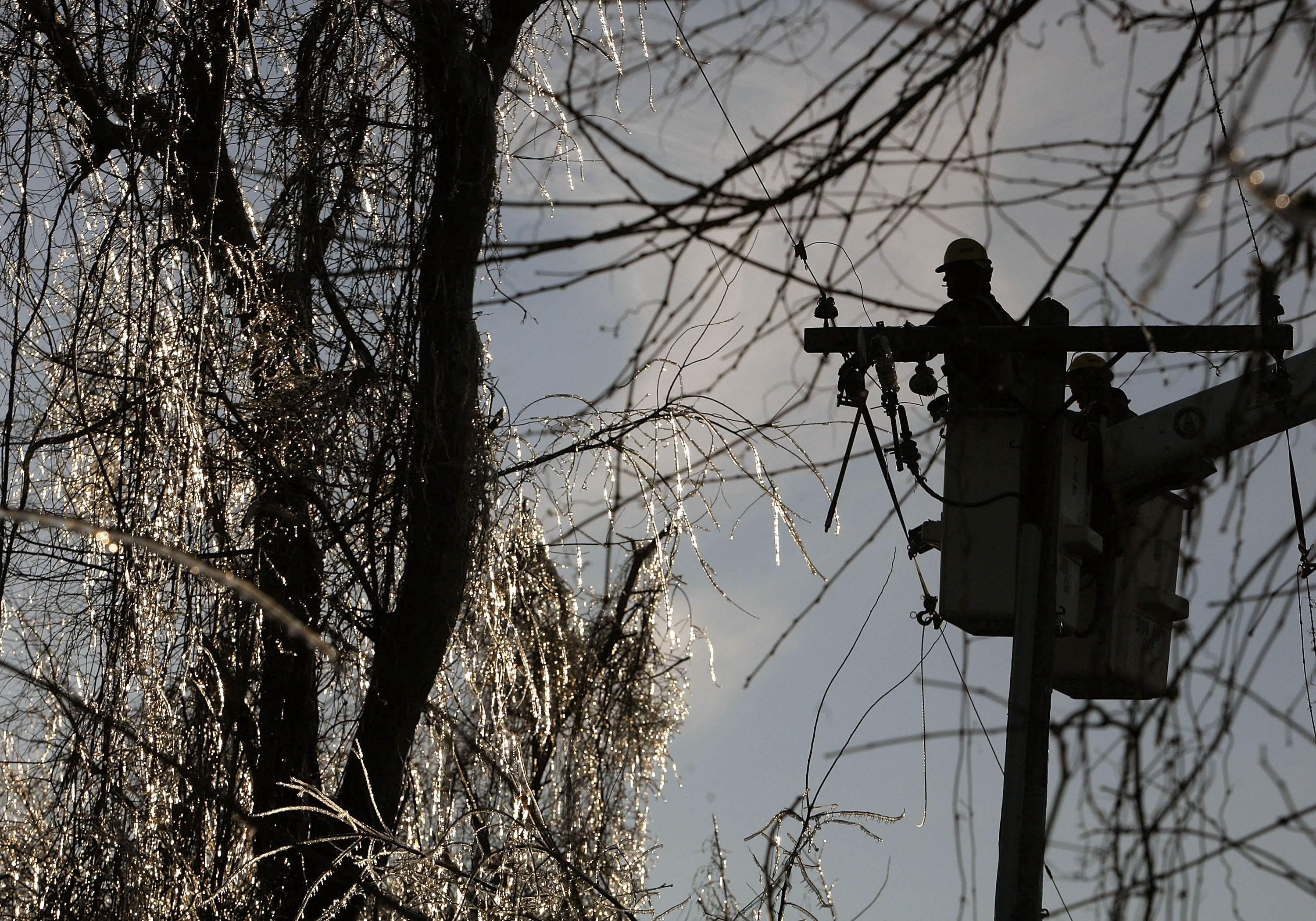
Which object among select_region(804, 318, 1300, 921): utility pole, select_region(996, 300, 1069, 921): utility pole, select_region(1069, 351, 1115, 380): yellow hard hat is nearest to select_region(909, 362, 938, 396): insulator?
select_region(804, 318, 1300, 921): utility pole

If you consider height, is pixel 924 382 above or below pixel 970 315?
below

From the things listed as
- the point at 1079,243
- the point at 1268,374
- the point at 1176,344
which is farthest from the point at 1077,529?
the point at 1079,243

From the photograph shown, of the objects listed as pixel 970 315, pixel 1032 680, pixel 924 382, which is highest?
pixel 970 315

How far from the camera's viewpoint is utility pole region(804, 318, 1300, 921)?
120 inches

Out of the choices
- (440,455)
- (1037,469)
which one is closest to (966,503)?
(1037,469)

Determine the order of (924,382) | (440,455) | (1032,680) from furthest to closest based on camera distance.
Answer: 1. (440,455)
2. (1032,680)
3. (924,382)

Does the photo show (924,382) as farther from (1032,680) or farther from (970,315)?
(1032,680)

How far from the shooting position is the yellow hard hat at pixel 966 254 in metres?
3.31

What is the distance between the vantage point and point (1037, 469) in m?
3.30

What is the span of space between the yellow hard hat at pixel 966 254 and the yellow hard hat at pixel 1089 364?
0.39m

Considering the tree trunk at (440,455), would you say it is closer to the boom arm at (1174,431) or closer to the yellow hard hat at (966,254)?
the yellow hard hat at (966,254)

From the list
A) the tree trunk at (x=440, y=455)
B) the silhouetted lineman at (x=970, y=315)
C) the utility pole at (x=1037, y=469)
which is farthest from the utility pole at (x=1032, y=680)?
the tree trunk at (x=440, y=455)

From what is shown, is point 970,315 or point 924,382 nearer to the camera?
point 924,382

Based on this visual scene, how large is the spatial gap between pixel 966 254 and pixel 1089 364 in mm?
493
